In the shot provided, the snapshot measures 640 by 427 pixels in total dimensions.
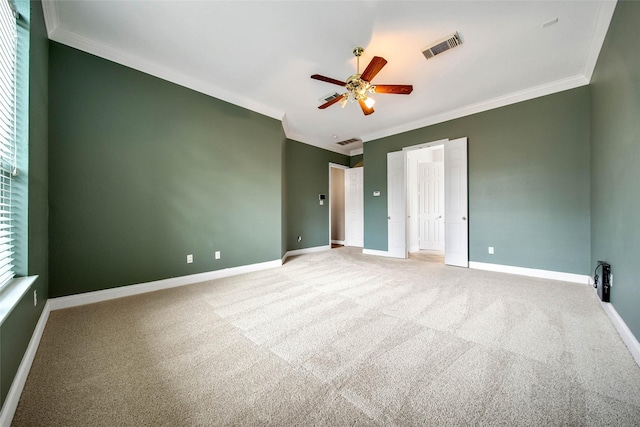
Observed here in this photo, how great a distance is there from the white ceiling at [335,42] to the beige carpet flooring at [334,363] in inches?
116

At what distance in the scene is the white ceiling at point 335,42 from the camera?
2197mm

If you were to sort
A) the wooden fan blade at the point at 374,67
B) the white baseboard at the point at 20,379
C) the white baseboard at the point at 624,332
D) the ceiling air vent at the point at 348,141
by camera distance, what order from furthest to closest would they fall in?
the ceiling air vent at the point at 348,141 < the wooden fan blade at the point at 374,67 < the white baseboard at the point at 624,332 < the white baseboard at the point at 20,379

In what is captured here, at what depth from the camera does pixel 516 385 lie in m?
1.37

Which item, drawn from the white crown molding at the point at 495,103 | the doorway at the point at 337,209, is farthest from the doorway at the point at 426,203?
the doorway at the point at 337,209

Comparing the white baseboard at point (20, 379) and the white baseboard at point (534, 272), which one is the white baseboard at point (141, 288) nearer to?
the white baseboard at point (20, 379)

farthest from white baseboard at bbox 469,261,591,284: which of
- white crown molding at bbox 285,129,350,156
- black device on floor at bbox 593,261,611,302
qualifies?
white crown molding at bbox 285,129,350,156

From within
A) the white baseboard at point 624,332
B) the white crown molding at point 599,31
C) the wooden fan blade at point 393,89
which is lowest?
the white baseboard at point 624,332

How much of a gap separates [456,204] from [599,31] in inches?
105

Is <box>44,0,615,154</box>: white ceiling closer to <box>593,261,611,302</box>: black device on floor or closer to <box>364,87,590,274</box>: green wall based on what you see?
<box>364,87,590,274</box>: green wall

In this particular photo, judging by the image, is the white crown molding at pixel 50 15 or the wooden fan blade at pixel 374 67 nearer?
the white crown molding at pixel 50 15

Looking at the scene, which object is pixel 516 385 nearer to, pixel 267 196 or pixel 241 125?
pixel 267 196

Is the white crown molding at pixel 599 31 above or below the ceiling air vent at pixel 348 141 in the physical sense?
below

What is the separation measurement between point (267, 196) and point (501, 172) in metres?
4.16

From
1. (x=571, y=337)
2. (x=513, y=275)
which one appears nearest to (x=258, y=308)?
(x=571, y=337)
